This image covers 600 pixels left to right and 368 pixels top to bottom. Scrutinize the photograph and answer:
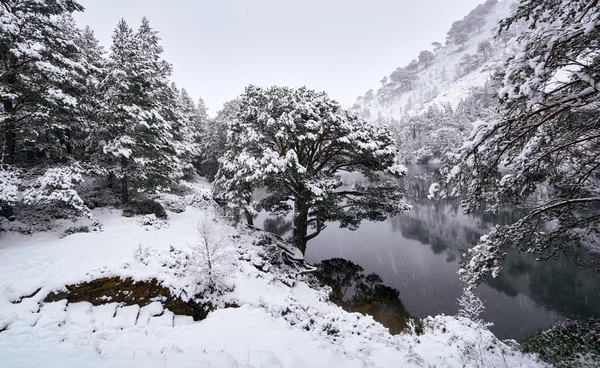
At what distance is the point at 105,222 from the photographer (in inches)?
441

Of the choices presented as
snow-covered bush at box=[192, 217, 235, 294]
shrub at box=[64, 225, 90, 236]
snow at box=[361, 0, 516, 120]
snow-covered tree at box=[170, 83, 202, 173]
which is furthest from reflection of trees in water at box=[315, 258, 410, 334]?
snow at box=[361, 0, 516, 120]

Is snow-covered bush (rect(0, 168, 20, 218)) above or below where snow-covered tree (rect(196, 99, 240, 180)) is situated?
below

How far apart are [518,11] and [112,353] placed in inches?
368

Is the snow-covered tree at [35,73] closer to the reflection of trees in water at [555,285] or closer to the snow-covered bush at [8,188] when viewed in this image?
the snow-covered bush at [8,188]

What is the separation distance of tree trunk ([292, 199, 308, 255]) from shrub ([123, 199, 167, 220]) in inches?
285

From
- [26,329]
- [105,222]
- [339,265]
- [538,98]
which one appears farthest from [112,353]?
[339,265]

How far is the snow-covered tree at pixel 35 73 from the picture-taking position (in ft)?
30.7

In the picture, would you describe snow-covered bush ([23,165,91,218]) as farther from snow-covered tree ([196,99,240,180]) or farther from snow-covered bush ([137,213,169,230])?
snow-covered tree ([196,99,240,180])

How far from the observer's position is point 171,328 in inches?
232

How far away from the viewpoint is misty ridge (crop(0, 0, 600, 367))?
4375mm

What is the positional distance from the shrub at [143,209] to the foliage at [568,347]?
49.8 ft

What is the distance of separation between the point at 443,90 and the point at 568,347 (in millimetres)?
135244

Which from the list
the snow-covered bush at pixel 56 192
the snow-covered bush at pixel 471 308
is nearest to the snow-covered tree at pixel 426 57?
the snow-covered bush at pixel 471 308

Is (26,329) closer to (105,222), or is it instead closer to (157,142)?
(105,222)
